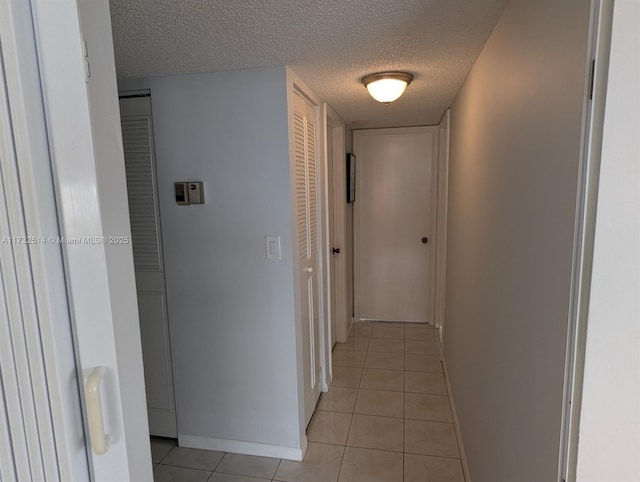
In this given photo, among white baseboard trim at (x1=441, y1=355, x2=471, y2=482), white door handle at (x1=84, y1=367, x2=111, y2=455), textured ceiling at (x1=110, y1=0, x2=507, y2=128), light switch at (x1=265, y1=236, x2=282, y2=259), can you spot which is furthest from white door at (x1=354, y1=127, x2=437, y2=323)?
white door handle at (x1=84, y1=367, x2=111, y2=455)

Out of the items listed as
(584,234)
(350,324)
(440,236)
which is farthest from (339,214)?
(584,234)

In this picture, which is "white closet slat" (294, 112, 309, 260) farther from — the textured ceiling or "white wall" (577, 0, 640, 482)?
"white wall" (577, 0, 640, 482)

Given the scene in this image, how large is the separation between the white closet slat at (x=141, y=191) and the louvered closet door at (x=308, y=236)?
2.73 ft

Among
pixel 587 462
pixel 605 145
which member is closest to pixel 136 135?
pixel 605 145

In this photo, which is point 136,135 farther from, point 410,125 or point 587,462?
point 410,125

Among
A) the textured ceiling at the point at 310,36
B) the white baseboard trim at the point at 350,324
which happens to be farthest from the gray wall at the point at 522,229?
the white baseboard trim at the point at 350,324

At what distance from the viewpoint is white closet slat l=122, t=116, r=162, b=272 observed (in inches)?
84.1

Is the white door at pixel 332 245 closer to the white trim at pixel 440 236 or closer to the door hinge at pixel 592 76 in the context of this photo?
the white trim at pixel 440 236

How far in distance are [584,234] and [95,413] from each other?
0.91 meters

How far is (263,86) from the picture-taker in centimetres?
195

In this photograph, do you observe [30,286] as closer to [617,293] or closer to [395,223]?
[617,293]

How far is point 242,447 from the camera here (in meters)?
2.23

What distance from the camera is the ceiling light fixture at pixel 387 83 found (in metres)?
2.00

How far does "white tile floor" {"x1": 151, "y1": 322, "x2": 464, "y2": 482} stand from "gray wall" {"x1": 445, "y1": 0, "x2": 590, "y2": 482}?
349 millimetres
